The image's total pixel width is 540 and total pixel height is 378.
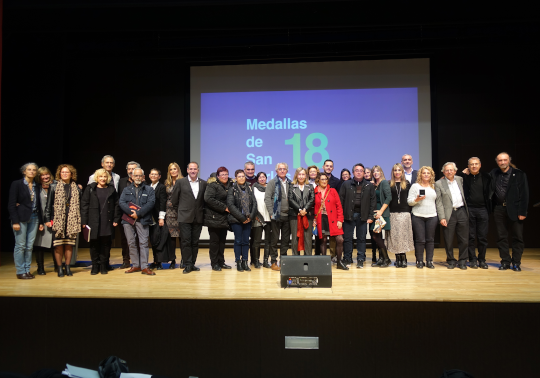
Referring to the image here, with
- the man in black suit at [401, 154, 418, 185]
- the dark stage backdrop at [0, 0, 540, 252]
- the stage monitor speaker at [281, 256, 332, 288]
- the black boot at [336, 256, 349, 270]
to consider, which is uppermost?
the dark stage backdrop at [0, 0, 540, 252]

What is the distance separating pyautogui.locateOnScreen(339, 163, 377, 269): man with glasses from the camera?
5254 millimetres

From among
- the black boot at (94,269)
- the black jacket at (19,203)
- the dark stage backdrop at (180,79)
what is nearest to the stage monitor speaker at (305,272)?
the black boot at (94,269)

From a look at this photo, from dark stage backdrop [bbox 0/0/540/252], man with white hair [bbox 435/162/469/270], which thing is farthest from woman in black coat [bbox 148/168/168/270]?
man with white hair [bbox 435/162/469/270]

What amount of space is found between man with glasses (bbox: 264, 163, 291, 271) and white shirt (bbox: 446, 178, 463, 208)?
221cm

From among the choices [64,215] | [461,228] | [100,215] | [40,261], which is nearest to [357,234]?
[461,228]

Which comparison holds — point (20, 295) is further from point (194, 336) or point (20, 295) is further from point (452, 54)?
point (452, 54)

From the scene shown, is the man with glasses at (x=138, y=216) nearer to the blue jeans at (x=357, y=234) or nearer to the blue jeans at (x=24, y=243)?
the blue jeans at (x=24, y=243)

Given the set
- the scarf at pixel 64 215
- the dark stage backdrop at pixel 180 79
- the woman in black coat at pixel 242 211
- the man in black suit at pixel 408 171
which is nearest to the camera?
the scarf at pixel 64 215

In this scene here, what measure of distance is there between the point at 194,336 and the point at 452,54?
288 inches

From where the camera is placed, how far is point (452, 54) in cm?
761

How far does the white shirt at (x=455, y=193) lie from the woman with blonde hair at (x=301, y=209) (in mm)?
1897

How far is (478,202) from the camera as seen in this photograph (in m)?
5.07

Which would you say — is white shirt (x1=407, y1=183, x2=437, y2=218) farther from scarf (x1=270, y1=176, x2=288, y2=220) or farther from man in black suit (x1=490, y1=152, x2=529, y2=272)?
scarf (x1=270, y1=176, x2=288, y2=220)

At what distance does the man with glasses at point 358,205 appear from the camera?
17.2 ft
